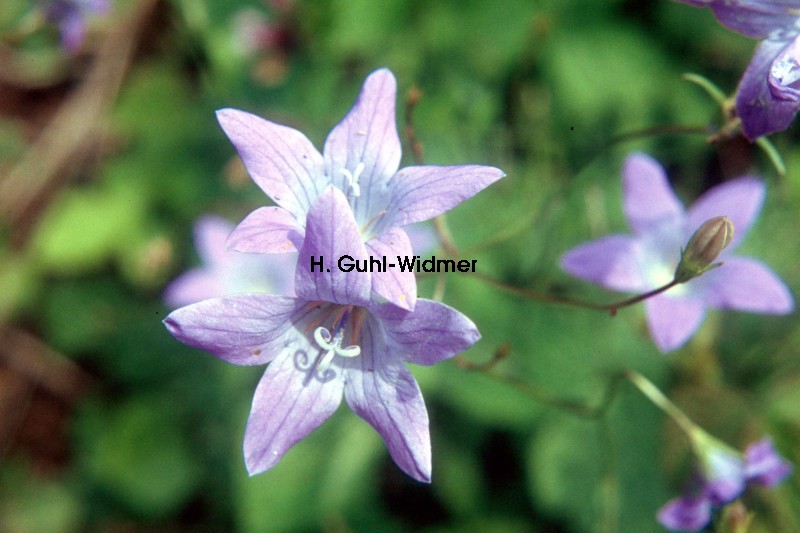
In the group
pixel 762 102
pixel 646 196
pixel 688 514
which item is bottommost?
pixel 688 514

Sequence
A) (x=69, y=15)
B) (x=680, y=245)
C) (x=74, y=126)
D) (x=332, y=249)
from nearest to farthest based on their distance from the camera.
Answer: (x=332, y=249), (x=680, y=245), (x=69, y=15), (x=74, y=126)

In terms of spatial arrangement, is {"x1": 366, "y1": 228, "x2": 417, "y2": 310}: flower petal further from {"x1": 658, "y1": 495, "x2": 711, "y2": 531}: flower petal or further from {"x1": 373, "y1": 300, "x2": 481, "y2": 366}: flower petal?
{"x1": 658, "y1": 495, "x2": 711, "y2": 531}: flower petal

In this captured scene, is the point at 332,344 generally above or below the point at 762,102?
below

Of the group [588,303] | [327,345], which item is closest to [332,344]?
[327,345]

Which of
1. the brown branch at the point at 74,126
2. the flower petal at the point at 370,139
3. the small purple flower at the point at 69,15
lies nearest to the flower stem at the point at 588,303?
the flower petal at the point at 370,139

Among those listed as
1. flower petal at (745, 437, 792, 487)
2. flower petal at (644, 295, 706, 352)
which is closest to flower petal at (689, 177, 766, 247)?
flower petal at (644, 295, 706, 352)

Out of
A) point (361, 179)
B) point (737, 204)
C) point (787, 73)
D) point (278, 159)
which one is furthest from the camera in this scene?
point (737, 204)

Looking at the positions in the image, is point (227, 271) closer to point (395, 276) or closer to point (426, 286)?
point (426, 286)
